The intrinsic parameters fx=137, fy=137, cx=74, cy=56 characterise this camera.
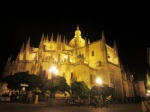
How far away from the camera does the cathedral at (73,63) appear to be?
34197mm

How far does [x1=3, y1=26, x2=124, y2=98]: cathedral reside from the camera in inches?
1346

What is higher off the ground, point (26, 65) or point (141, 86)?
point (26, 65)

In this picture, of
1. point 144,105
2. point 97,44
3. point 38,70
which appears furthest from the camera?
point 97,44

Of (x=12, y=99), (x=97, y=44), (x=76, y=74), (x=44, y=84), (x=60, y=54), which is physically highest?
→ (x=97, y=44)

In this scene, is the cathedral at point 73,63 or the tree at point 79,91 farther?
the cathedral at point 73,63

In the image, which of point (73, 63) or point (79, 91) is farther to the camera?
point (73, 63)

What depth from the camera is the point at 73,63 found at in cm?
3656

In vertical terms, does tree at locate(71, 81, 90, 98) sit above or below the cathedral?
below

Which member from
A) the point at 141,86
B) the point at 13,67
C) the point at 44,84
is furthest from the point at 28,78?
the point at 141,86

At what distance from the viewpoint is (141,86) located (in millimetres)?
64750

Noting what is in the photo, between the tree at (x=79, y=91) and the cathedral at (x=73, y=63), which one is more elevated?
the cathedral at (x=73, y=63)

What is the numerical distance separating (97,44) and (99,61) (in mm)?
6167

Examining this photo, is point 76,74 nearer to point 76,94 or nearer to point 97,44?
point 76,94

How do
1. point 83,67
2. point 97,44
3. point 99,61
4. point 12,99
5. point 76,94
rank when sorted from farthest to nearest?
point 97,44 → point 99,61 → point 83,67 → point 76,94 → point 12,99
